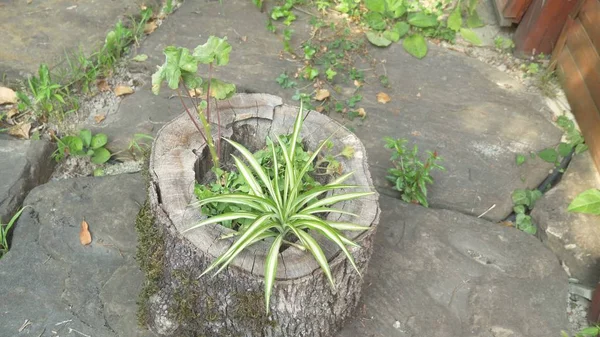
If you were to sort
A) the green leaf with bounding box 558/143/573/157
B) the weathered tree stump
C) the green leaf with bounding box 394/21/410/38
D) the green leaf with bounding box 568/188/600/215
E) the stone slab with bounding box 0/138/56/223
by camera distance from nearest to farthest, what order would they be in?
the weathered tree stump
the green leaf with bounding box 568/188/600/215
the stone slab with bounding box 0/138/56/223
the green leaf with bounding box 558/143/573/157
the green leaf with bounding box 394/21/410/38

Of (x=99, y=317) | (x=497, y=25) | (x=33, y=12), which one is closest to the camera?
(x=99, y=317)

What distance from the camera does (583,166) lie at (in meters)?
3.61

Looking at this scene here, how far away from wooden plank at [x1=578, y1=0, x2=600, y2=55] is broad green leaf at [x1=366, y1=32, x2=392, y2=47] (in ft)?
4.43

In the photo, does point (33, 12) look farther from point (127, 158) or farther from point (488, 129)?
point (488, 129)

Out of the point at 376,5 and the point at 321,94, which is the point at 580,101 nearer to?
the point at 376,5

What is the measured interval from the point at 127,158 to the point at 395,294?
1.83 meters

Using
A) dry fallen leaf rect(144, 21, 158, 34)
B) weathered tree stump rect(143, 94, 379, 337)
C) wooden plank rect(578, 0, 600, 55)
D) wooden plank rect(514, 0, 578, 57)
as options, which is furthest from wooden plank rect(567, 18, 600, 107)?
dry fallen leaf rect(144, 21, 158, 34)

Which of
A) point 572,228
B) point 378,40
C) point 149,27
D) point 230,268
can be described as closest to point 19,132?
point 149,27

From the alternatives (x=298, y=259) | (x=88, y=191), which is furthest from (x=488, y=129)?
(x=88, y=191)

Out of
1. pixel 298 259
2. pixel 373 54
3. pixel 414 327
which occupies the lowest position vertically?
pixel 414 327

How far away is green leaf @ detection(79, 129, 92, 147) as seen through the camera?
11.4 ft

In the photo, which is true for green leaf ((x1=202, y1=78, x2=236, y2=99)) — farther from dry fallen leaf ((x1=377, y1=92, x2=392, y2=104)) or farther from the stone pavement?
dry fallen leaf ((x1=377, y1=92, x2=392, y2=104))

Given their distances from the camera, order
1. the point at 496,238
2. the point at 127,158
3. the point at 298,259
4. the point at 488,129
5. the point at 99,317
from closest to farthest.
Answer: the point at 298,259 → the point at 99,317 → the point at 496,238 → the point at 127,158 → the point at 488,129

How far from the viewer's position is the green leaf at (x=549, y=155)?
363 cm
